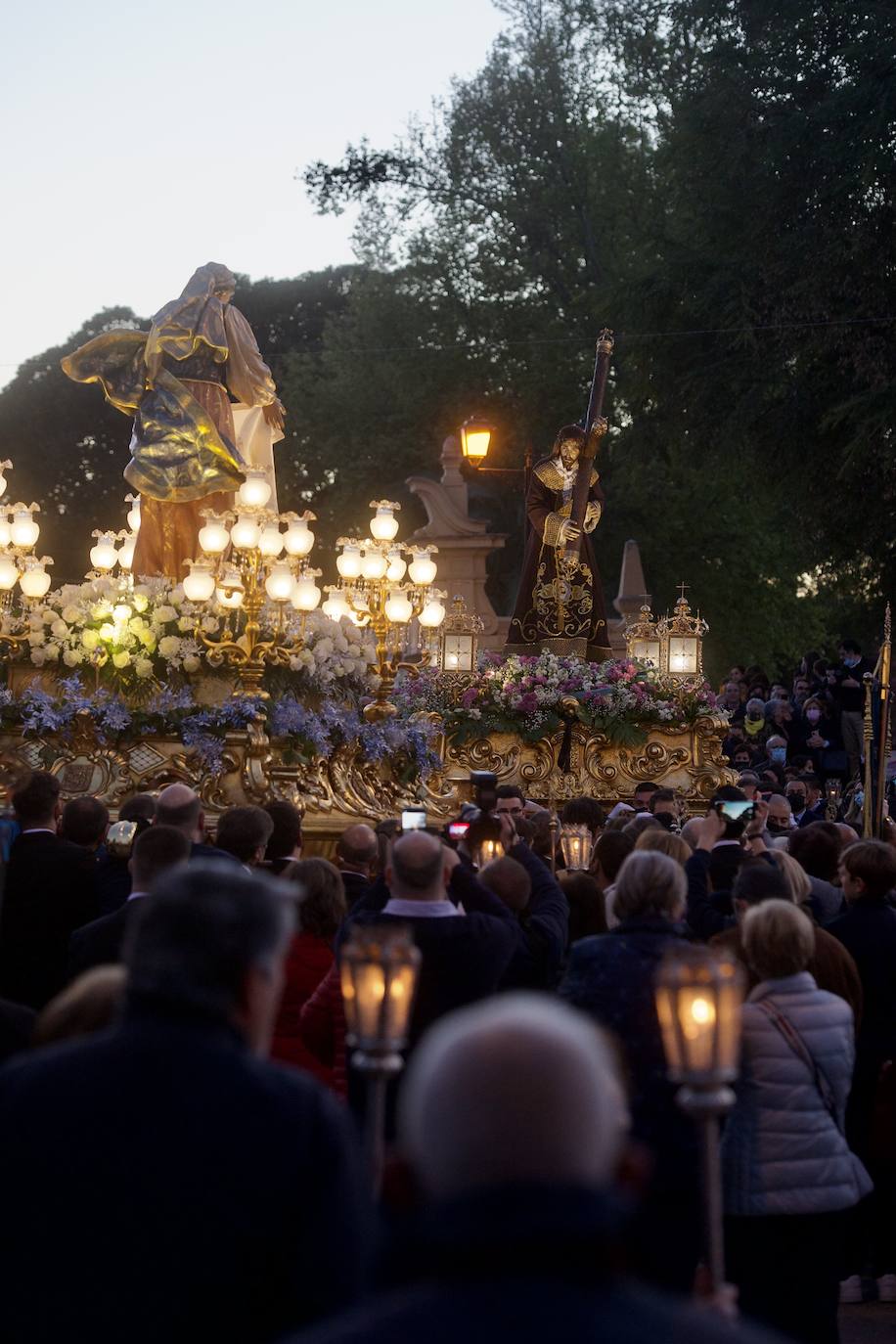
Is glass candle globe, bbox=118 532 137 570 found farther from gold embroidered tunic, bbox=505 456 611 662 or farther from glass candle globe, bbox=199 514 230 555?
gold embroidered tunic, bbox=505 456 611 662

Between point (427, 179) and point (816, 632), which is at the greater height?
point (427, 179)

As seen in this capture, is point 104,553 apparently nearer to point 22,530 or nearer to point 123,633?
point 22,530

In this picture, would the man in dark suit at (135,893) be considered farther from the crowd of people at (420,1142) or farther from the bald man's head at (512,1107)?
the bald man's head at (512,1107)

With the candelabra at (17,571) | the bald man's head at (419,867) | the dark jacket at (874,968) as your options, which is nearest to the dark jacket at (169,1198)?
the bald man's head at (419,867)

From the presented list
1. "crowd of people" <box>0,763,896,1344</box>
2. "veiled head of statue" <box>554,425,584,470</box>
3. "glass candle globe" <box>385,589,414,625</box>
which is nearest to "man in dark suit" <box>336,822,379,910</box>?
"crowd of people" <box>0,763,896,1344</box>

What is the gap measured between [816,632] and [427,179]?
43.6 ft

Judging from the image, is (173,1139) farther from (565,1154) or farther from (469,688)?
(469,688)

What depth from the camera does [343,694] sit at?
14.7 m

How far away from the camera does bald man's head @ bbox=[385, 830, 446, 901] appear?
18.5 ft

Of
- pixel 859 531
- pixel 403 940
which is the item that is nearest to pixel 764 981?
pixel 403 940

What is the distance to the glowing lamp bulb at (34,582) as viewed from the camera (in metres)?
14.1

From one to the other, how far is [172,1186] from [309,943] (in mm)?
4135

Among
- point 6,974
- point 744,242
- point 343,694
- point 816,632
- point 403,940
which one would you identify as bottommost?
point 6,974

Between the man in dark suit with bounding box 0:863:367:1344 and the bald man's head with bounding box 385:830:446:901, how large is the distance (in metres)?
2.67
